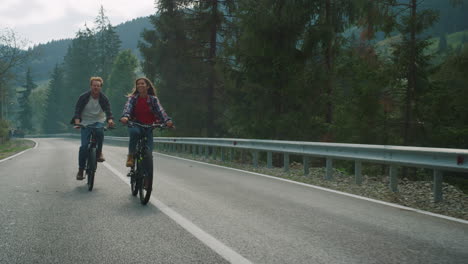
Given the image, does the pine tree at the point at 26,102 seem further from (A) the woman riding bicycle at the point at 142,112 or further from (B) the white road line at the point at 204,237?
(B) the white road line at the point at 204,237

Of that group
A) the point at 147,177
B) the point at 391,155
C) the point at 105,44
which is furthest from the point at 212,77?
the point at 105,44

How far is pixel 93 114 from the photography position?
8039 millimetres

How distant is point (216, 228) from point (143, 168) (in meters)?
2.04

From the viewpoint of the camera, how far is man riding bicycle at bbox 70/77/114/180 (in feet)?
25.9

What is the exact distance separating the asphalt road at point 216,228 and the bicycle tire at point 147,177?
16cm

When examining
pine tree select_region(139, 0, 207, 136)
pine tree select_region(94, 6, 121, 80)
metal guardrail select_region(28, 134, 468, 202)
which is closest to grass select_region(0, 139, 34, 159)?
pine tree select_region(139, 0, 207, 136)

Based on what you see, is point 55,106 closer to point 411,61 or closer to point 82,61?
point 82,61

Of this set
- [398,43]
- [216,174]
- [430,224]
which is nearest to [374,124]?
[398,43]

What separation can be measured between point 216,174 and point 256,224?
5.82 metres

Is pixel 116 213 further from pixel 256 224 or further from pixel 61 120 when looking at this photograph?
pixel 61 120

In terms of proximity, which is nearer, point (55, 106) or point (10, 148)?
point (10, 148)

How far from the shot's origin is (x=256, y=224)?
4902 mm

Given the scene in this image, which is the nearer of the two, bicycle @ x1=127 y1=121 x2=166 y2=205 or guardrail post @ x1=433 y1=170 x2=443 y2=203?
bicycle @ x1=127 y1=121 x2=166 y2=205

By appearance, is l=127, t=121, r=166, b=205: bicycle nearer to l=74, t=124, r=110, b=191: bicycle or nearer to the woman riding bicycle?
the woman riding bicycle
